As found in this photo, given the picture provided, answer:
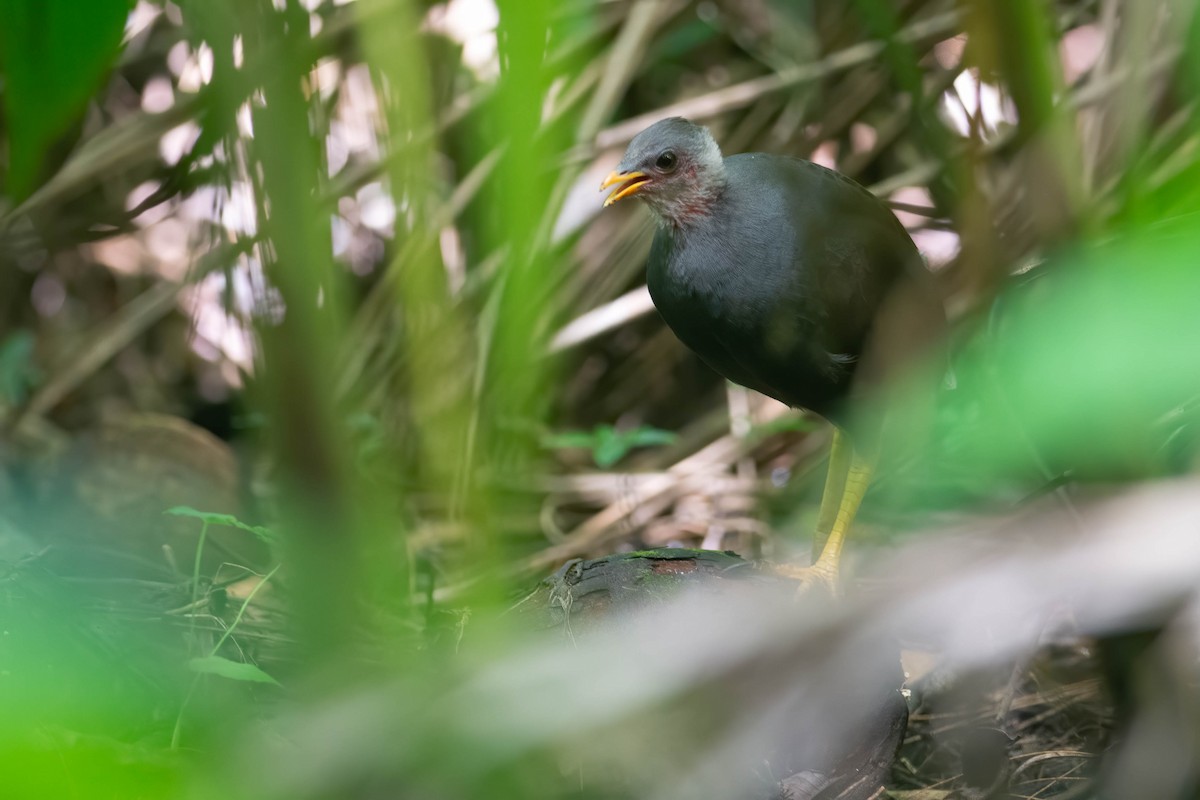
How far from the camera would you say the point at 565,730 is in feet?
1.15

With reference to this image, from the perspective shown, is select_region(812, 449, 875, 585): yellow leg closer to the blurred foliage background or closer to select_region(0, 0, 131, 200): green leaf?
the blurred foliage background

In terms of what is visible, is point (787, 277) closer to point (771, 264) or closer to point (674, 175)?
point (771, 264)

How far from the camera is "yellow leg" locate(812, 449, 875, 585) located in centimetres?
280

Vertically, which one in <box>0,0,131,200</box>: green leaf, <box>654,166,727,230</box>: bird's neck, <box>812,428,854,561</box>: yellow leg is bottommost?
<box>812,428,854,561</box>: yellow leg

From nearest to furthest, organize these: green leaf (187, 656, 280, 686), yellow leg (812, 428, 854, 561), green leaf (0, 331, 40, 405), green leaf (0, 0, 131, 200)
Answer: green leaf (0, 0, 131, 200), green leaf (187, 656, 280, 686), yellow leg (812, 428, 854, 561), green leaf (0, 331, 40, 405)

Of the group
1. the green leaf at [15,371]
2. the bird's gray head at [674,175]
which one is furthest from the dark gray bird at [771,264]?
the green leaf at [15,371]

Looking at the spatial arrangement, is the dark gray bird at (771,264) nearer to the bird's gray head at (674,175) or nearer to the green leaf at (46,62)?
the bird's gray head at (674,175)

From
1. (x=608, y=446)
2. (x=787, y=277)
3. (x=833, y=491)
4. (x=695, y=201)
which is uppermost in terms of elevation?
(x=695, y=201)

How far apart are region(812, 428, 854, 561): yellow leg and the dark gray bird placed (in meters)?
0.26

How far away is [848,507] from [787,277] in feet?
2.39

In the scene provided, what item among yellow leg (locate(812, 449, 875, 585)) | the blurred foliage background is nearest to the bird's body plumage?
yellow leg (locate(812, 449, 875, 585))

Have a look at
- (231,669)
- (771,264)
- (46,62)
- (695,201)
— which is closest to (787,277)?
(771,264)

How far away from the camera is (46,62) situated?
0.68m

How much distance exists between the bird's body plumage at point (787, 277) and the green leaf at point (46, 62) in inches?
72.7
